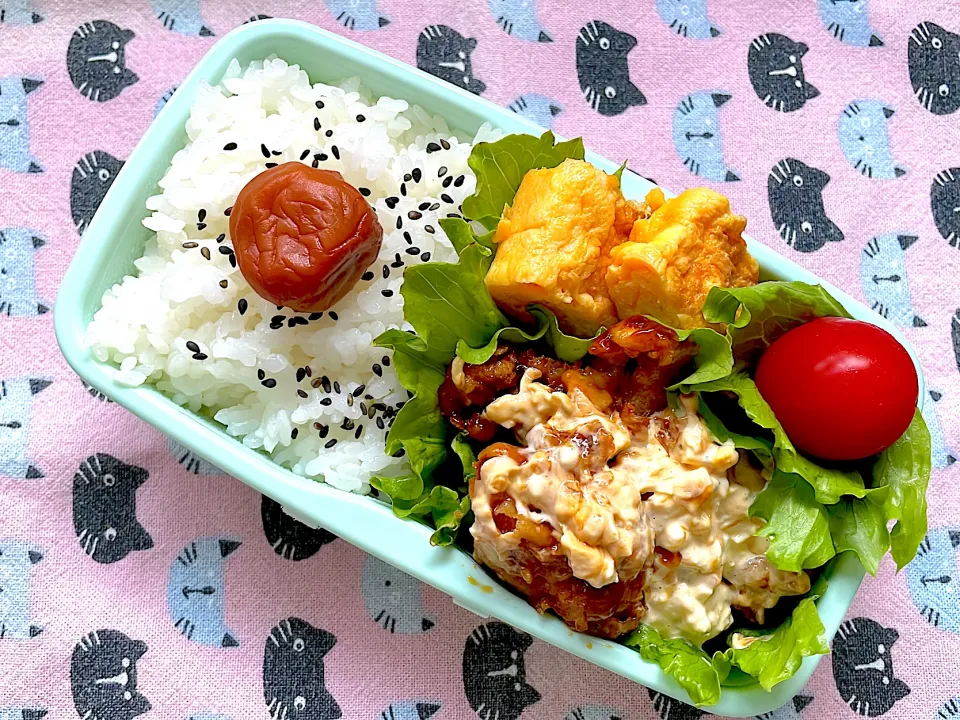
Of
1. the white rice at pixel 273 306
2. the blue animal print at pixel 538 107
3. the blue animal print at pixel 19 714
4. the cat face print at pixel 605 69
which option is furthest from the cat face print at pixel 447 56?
the blue animal print at pixel 19 714

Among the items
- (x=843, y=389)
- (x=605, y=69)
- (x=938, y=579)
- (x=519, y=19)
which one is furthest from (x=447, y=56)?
(x=938, y=579)

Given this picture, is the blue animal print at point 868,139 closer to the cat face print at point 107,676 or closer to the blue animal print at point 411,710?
the blue animal print at point 411,710

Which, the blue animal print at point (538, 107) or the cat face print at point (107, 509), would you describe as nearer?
the cat face print at point (107, 509)

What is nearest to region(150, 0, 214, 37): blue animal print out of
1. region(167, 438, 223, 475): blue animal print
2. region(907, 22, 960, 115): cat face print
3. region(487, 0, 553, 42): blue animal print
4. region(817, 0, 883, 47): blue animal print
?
region(487, 0, 553, 42): blue animal print

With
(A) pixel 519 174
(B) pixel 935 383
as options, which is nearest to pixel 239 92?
(A) pixel 519 174

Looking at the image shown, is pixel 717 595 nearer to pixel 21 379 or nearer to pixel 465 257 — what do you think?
pixel 465 257

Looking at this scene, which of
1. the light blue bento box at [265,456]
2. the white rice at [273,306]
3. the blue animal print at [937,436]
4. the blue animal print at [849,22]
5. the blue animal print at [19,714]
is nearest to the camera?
the light blue bento box at [265,456]

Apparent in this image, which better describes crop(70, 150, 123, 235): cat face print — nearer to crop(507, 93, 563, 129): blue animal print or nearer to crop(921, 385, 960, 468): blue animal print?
crop(507, 93, 563, 129): blue animal print
